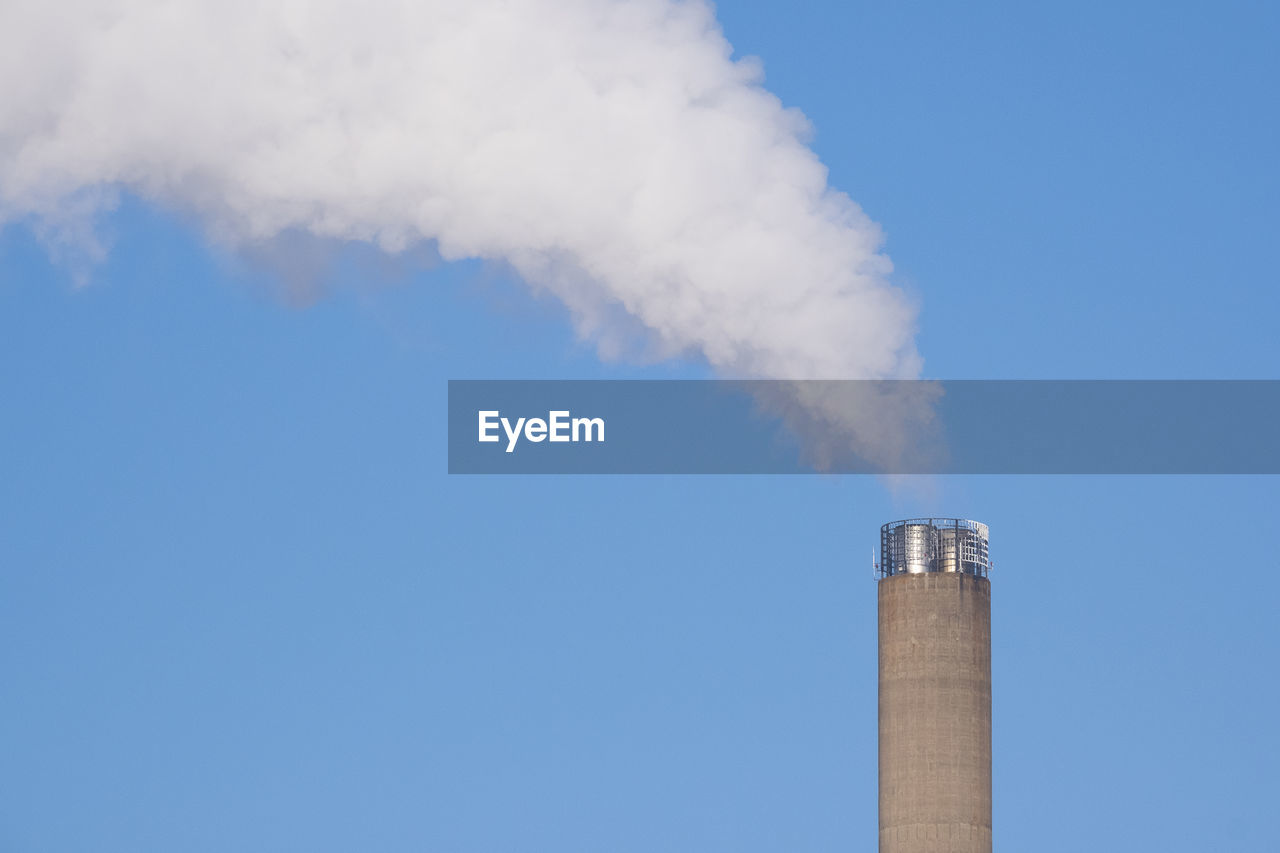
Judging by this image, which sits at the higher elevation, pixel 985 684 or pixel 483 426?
pixel 483 426

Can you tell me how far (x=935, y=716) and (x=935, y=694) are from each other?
24.1 inches

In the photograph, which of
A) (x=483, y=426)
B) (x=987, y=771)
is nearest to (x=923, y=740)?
(x=987, y=771)

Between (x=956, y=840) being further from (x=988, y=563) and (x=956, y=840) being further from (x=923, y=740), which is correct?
(x=988, y=563)

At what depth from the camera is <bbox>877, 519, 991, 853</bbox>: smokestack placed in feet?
221

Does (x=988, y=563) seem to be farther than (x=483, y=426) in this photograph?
Yes

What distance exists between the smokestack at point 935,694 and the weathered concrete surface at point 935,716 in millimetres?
27

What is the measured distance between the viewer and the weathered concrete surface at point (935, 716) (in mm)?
67188

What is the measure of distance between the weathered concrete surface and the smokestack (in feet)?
0.09

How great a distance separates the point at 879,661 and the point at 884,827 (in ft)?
15.2

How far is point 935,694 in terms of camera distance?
67.9m

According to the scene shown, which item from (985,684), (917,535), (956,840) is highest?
(917,535)

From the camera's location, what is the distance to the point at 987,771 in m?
68.3

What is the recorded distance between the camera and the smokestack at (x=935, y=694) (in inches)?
2648

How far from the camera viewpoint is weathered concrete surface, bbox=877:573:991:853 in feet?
220
